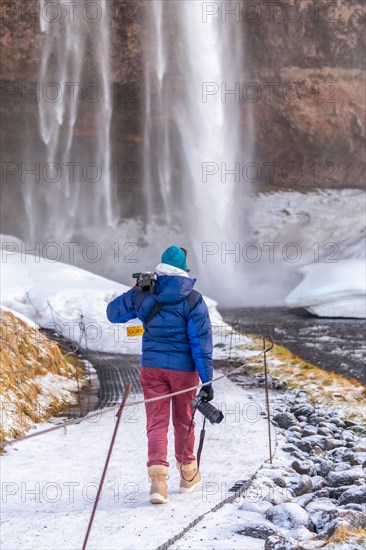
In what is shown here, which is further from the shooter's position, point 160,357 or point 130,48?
point 130,48

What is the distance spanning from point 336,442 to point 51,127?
3187cm

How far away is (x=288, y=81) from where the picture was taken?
3641 cm

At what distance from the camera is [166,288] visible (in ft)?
16.7

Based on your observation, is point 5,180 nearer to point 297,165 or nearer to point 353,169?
point 297,165

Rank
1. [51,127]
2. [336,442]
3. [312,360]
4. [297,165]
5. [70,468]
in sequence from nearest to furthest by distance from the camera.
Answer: [70,468] → [336,442] → [312,360] → [51,127] → [297,165]

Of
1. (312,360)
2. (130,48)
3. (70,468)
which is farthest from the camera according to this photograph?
(130,48)

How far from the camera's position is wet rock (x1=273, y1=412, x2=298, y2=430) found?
310 inches

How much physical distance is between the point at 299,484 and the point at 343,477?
487 mm

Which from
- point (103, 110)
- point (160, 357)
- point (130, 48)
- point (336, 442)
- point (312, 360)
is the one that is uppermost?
point (130, 48)

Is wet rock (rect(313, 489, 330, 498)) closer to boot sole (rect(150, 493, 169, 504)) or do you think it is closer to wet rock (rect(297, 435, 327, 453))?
boot sole (rect(150, 493, 169, 504))

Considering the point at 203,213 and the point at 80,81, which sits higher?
the point at 80,81

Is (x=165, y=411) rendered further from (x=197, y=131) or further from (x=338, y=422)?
(x=197, y=131)

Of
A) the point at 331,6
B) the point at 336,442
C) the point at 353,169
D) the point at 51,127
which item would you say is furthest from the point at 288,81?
the point at 336,442

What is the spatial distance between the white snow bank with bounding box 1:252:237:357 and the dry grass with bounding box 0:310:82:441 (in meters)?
3.92
